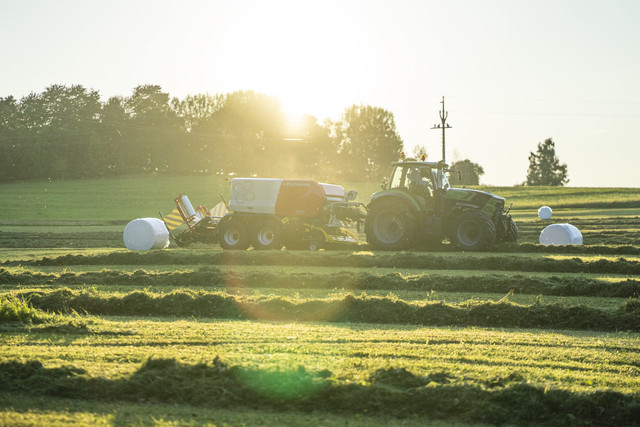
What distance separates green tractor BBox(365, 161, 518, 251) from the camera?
21.8 m

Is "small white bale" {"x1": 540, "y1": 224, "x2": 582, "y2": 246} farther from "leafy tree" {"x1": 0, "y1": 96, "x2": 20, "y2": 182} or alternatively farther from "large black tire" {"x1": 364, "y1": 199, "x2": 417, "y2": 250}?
"leafy tree" {"x1": 0, "y1": 96, "x2": 20, "y2": 182}

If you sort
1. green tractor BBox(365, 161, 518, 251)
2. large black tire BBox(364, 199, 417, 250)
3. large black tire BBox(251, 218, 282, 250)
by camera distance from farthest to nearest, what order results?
large black tire BBox(251, 218, 282, 250) → large black tire BBox(364, 199, 417, 250) → green tractor BBox(365, 161, 518, 251)

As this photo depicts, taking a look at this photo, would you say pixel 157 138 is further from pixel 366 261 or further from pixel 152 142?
pixel 366 261

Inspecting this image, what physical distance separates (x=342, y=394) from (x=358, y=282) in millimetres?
9354

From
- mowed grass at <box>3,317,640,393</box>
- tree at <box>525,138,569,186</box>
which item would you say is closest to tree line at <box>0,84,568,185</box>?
tree at <box>525,138,569,186</box>

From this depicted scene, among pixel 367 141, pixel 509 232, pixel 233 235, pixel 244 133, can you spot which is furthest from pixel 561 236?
pixel 367 141

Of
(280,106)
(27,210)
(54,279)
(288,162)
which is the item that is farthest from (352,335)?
(280,106)

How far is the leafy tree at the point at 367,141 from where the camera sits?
3543 inches

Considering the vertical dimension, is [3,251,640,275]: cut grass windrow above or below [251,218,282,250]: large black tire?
below

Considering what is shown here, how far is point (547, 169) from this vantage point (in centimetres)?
11788

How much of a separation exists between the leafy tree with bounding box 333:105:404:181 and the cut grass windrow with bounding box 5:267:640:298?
72741 millimetres

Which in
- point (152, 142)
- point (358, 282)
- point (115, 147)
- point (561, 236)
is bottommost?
point (358, 282)

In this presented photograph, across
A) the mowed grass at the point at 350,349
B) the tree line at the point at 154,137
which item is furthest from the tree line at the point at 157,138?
the mowed grass at the point at 350,349

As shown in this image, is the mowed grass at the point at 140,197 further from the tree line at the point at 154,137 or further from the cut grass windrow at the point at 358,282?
the cut grass windrow at the point at 358,282
